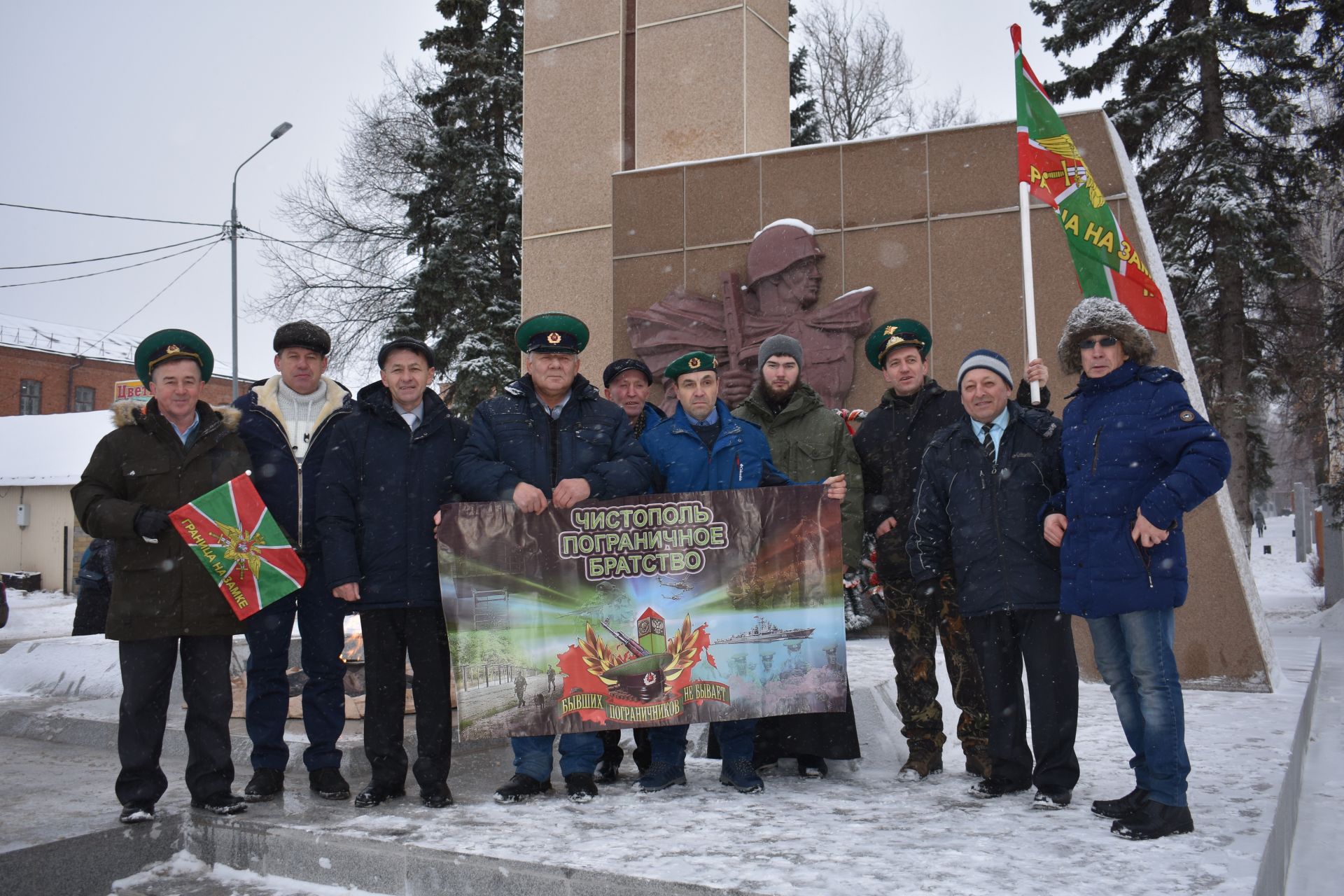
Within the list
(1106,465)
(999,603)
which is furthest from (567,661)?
(1106,465)

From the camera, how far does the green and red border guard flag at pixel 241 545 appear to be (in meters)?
4.06

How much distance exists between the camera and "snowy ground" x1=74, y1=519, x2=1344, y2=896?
9.95 feet

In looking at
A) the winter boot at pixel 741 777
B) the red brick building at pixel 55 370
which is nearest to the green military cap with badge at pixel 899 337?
the winter boot at pixel 741 777

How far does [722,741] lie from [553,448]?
4.73ft

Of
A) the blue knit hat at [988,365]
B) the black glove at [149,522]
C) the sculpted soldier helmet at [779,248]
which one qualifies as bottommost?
the black glove at [149,522]

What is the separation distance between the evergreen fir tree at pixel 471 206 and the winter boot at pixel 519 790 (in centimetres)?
1455

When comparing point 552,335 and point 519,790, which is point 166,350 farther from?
point 519,790

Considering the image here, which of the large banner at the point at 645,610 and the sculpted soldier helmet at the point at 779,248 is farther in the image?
the sculpted soldier helmet at the point at 779,248

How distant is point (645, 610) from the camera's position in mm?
4250

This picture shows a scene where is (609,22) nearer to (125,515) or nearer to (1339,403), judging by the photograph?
(125,515)

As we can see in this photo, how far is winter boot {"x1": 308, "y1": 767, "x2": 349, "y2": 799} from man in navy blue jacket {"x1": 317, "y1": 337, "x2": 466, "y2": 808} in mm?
175

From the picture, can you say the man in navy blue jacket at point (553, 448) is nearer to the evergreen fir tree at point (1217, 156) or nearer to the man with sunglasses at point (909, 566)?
the man with sunglasses at point (909, 566)

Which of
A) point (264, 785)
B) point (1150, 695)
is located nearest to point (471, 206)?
point (264, 785)

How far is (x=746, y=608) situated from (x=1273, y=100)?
1479 centimetres
